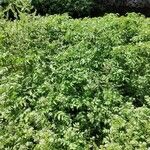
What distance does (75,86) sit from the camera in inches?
233

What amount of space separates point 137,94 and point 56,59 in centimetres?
133

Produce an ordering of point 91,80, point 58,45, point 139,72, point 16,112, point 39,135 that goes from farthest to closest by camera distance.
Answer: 1. point 58,45
2. point 139,72
3. point 91,80
4. point 16,112
5. point 39,135

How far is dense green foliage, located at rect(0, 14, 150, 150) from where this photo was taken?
4949 millimetres

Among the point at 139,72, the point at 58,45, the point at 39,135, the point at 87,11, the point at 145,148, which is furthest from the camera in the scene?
the point at 87,11

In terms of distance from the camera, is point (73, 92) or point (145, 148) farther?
point (73, 92)

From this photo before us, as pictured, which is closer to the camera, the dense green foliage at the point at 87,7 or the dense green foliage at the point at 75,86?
the dense green foliage at the point at 75,86

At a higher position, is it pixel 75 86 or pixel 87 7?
pixel 75 86

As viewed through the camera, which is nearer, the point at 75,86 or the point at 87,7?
the point at 75,86

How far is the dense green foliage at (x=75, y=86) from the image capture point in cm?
495

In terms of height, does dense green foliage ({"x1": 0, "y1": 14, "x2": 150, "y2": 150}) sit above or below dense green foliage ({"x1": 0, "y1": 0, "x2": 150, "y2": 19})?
above

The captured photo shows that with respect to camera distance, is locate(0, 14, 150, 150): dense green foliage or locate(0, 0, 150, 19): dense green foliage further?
locate(0, 0, 150, 19): dense green foliage

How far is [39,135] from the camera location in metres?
4.79

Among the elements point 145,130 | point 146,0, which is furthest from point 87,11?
point 145,130

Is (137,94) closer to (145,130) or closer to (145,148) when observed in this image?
(145,130)
